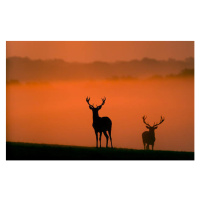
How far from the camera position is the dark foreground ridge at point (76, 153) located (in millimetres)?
8648

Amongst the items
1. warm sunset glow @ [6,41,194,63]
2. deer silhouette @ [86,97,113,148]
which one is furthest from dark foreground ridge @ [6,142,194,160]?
warm sunset glow @ [6,41,194,63]

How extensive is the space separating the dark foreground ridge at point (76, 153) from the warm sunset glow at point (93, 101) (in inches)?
5.3

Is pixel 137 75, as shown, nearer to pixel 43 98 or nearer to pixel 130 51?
pixel 130 51

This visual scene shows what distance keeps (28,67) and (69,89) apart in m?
0.88

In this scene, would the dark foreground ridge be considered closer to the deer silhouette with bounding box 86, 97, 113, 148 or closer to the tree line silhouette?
the tree line silhouette

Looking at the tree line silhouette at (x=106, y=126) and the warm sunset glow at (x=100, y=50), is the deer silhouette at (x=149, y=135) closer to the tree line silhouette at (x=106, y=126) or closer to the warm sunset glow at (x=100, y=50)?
the tree line silhouette at (x=106, y=126)

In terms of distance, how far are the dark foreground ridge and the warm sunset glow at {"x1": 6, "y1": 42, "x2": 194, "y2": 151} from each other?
14cm

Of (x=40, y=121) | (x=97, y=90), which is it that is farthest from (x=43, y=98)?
(x=97, y=90)

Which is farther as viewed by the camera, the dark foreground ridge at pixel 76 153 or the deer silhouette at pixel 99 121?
the deer silhouette at pixel 99 121

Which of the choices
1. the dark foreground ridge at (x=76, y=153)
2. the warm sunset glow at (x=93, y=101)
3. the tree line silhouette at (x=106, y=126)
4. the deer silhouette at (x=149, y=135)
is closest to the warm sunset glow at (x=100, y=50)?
the warm sunset glow at (x=93, y=101)

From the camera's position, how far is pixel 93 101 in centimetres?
887

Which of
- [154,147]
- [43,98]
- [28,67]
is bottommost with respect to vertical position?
[154,147]

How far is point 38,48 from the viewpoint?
8.84 meters

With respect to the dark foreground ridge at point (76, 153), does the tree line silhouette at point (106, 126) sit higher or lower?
higher
